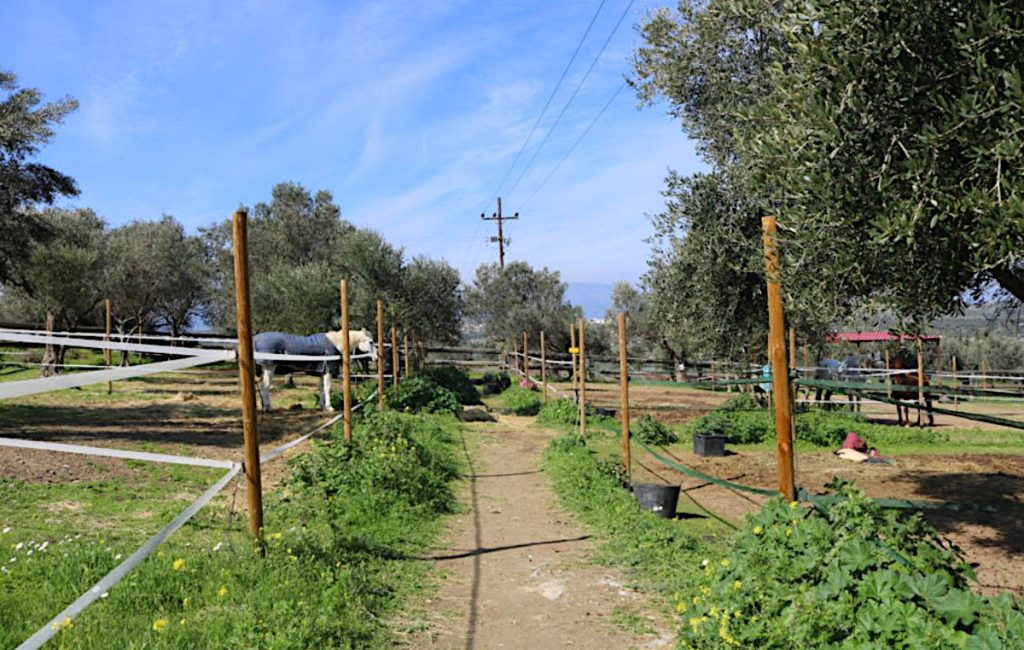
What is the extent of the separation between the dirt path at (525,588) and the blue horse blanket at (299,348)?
1118 centimetres

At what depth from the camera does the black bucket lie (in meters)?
9.16

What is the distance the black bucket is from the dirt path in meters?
0.99

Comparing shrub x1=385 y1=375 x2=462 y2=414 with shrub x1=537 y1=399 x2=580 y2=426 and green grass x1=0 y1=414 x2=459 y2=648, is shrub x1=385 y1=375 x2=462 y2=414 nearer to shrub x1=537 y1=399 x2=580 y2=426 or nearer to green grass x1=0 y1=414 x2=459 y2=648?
shrub x1=537 y1=399 x2=580 y2=426

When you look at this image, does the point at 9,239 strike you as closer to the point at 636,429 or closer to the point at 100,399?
the point at 100,399

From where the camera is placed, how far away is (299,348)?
21.0 metres

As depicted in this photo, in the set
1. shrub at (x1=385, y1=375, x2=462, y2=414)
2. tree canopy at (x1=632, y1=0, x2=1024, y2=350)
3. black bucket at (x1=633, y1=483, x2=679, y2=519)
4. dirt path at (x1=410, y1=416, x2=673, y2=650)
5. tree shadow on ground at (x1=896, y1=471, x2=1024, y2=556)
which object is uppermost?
tree canopy at (x1=632, y1=0, x2=1024, y2=350)

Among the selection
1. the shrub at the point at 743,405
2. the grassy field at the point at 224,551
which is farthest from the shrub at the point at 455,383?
the grassy field at the point at 224,551

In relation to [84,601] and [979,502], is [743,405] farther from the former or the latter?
[84,601]

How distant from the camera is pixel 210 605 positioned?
16.3 ft

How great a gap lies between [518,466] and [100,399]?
38.2ft

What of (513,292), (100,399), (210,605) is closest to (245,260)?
(210,605)

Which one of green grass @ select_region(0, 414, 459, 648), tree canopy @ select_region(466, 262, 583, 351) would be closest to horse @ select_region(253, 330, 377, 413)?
green grass @ select_region(0, 414, 459, 648)

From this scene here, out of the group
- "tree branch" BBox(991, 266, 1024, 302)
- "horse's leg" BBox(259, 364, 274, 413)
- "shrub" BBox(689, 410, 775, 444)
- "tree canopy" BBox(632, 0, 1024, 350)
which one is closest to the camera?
"tree canopy" BBox(632, 0, 1024, 350)

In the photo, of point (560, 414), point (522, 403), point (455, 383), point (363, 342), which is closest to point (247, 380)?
point (560, 414)
